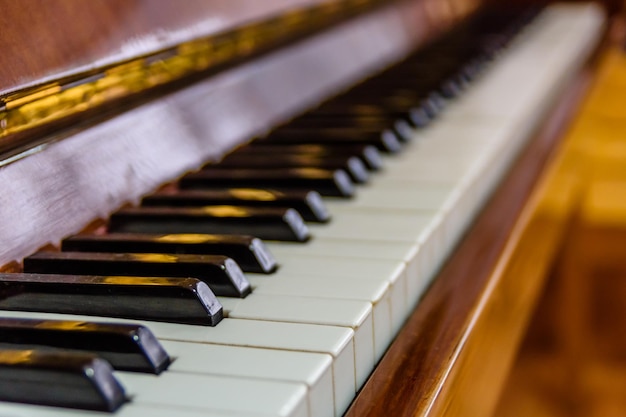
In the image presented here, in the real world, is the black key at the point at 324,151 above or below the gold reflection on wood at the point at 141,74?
below

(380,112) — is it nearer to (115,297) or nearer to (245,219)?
(245,219)

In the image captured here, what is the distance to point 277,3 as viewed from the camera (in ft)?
4.57

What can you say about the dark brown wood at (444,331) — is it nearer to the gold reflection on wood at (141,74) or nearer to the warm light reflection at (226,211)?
the warm light reflection at (226,211)

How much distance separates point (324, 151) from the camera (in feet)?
3.67

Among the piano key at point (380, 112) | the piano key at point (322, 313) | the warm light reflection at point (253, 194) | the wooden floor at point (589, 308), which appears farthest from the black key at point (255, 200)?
the wooden floor at point (589, 308)

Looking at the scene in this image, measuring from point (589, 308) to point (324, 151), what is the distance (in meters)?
1.51

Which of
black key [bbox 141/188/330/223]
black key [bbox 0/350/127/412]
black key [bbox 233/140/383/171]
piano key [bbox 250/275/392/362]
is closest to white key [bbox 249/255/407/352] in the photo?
piano key [bbox 250/275/392/362]

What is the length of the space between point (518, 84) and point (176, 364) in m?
1.21

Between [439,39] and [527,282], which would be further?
[439,39]

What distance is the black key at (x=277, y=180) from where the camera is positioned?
3.21ft

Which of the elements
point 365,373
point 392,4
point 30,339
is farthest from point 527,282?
point 392,4

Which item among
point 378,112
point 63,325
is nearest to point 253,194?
point 63,325

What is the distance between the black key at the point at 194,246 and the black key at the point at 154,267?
1.2 inches

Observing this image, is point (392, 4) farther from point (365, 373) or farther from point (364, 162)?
point (365, 373)
